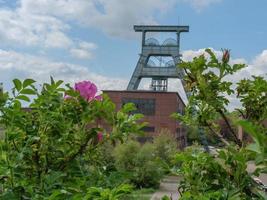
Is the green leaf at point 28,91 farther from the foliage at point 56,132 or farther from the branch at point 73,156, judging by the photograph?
the branch at point 73,156

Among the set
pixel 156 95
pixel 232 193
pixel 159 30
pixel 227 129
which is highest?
pixel 159 30

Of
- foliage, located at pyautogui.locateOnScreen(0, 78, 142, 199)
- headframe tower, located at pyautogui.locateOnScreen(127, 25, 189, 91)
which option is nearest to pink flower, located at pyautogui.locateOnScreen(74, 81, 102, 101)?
foliage, located at pyautogui.locateOnScreen(0, 78, 142, 199)

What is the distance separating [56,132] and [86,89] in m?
0.14

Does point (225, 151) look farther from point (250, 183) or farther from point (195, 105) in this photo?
point (195, 105)

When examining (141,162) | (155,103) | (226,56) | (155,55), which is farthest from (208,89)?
(155,55)

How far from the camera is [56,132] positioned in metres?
1.07

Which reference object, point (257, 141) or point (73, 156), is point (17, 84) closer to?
point (73, 156)

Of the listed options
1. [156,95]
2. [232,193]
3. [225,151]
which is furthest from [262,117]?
[156,95]

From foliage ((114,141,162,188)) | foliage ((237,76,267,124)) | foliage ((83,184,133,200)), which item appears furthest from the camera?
foliage ((114,141,162,188))

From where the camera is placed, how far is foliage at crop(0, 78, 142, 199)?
101cm

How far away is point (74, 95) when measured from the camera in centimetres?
104

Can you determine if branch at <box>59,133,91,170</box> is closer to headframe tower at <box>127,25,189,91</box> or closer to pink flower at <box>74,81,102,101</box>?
pink flower at <box>74,81,102,101</box>

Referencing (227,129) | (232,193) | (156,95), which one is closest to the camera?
(232,193)

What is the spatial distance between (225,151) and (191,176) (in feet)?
0.38
